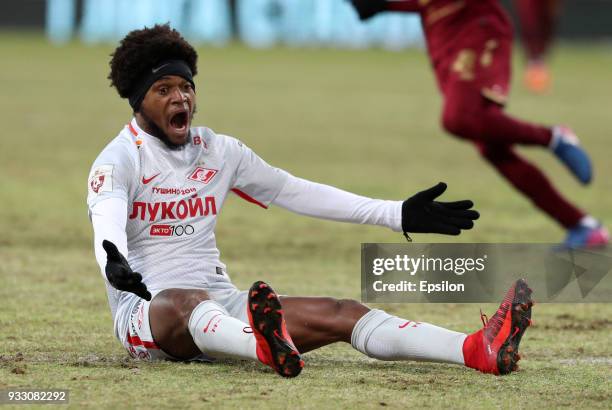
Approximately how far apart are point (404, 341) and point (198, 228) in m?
0.96

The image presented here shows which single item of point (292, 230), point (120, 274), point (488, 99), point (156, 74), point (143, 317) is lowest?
point (292, 230)

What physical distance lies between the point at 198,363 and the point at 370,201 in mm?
954

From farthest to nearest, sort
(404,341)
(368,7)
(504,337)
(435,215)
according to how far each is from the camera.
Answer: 1. (368,7)
2. (435,215)
3. (404,341)
4. (504,337)

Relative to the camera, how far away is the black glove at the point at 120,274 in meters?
4.45

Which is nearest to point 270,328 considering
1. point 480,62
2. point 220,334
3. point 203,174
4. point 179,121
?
point 220,334

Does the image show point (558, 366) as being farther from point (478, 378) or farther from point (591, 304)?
point (591, 304)

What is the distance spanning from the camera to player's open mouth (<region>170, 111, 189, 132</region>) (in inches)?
201

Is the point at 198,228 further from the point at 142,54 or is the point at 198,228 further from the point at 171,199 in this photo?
the point at 142,54

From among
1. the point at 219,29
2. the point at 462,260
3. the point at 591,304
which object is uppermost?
the point at 219,29

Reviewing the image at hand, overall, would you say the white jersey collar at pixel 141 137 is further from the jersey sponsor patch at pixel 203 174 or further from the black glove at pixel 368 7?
the black glove at pixel 368 7

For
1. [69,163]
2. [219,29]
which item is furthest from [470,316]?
[219,29]

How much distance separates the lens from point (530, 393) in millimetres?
4559

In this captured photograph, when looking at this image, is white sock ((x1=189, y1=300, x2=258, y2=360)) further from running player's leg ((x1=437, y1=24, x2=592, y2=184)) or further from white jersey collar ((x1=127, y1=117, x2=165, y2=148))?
running player's leg ((x1=437, y1=24, x2=592, y2=184))

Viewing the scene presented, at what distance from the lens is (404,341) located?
488cm
